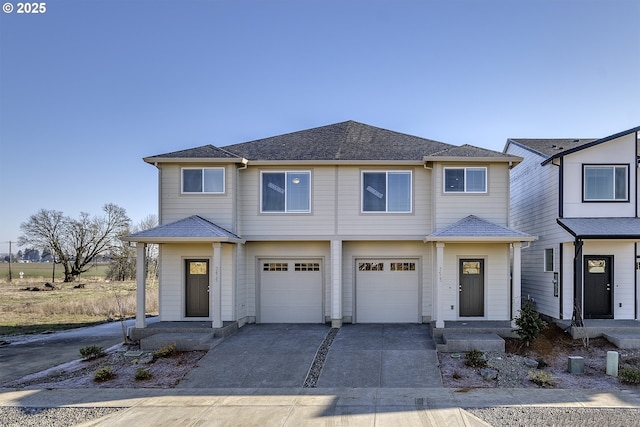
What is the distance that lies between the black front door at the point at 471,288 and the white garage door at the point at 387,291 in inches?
57.2

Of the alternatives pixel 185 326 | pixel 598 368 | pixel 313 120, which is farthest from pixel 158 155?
pixel 598 368

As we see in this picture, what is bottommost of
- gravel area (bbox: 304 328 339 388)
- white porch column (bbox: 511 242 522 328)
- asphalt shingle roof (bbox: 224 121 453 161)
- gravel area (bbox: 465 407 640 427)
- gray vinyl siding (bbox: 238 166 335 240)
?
gravel area (bbox: 304 328 339 388)

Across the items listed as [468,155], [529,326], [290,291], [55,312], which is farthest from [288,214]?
[55,312]

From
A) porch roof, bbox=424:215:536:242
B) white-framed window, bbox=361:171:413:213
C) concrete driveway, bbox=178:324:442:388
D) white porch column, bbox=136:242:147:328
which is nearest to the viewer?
concrete driveway, bbox=178:324:442:388

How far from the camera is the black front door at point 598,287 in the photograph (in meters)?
12.2

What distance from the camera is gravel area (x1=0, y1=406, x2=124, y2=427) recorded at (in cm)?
677

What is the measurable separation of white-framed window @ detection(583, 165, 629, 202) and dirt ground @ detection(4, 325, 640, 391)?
4133mm

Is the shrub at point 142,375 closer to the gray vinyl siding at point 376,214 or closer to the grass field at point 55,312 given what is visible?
the gray vinyl siding at point 376,214

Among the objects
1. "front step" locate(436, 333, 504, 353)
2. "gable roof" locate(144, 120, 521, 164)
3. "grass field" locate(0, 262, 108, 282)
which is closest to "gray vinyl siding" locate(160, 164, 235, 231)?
"gable roof" locate(144, 120, 521, 164)

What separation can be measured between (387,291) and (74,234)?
114 feet

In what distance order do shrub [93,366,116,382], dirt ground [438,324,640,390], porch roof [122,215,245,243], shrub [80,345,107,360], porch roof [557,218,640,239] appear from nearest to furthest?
dirt ground [438,324,640,390] → shrub [93,366,116,382] → shrub [80,345,107,360] → porch roof [557,218,640,239] → porch roof [122,215,245,243]

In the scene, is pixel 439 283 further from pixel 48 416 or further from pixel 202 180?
pixel 48 416

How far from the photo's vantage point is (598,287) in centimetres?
1222

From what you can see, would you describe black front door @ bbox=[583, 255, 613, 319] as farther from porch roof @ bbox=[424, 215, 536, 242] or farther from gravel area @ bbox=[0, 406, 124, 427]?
gravel area @ bbox=[0, 406, 124, 427]
